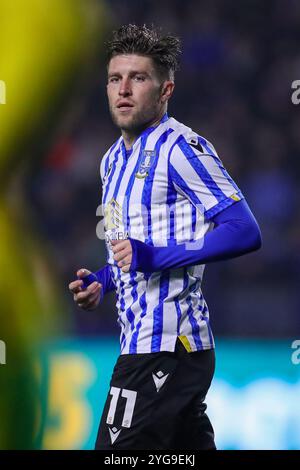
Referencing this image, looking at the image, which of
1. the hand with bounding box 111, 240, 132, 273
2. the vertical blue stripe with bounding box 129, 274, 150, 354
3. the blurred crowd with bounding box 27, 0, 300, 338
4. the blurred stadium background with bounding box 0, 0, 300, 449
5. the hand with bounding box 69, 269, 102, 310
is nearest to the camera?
the hand with bounding box 111, 240, 132, 273

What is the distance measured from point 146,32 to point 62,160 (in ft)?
6.19

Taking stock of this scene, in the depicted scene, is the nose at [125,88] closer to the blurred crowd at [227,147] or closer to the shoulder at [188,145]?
the shoulder at [188,145]

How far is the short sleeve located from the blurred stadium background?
1.31 metres

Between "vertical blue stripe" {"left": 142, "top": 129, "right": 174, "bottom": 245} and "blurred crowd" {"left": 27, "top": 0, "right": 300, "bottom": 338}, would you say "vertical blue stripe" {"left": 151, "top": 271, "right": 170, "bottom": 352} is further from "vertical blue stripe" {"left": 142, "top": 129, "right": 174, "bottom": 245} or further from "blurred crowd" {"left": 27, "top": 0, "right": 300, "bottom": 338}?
"blurred crowd" {"left": 27, "top": 0, "right": 300, "bottom": 338}

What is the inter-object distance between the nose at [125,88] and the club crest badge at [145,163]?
0.17 meters

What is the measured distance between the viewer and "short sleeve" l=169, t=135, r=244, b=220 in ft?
7.80

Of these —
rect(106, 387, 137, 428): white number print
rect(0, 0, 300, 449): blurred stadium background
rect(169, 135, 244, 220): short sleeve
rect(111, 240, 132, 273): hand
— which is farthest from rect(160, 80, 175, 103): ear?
rect(0, 0, 300, 449): blurred stadium background

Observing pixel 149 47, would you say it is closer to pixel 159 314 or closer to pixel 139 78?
pixel 139 78

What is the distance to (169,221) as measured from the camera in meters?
2.43

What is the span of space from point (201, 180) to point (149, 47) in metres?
0.45

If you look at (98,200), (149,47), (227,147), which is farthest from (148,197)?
(227,147)

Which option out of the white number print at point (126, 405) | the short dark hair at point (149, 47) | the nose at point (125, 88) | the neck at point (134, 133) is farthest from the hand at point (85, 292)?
the short dark hair at point (149, 47)

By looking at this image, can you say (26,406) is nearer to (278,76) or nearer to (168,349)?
(168,349)

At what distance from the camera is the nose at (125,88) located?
2.49 meters
